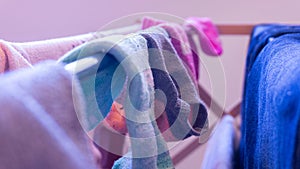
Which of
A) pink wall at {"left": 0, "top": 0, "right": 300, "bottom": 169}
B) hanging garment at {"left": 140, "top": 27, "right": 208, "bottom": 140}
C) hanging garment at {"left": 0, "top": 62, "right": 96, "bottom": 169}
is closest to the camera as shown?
hanging garment at {"left": 0, "top": 62, "right": 96, "bottom": 169}

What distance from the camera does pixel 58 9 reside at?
1275mm

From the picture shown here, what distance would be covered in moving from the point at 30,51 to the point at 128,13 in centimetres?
92

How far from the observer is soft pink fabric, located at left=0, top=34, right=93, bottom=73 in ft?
1.41

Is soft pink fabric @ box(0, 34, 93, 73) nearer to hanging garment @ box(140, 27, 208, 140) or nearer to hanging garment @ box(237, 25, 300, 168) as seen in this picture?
hanging garment @ box(140, 27, 208, 140)

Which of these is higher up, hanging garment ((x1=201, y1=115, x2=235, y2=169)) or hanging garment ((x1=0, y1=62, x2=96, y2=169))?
hanging garment ((x1=0, y1=62, x2=96, y2=169))

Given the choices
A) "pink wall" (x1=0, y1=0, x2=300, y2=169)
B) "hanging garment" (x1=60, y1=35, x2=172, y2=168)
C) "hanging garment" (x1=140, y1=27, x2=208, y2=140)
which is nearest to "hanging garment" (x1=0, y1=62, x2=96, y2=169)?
"hanging garment" (x1=60, y1=35, x2=172, y2=168)

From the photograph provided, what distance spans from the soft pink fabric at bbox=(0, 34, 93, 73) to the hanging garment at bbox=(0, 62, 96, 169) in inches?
6.4

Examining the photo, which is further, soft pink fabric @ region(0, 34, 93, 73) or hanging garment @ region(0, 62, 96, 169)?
soft pink fabric @ region(0, 34, 93, 73)

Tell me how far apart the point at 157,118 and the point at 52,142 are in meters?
0.19

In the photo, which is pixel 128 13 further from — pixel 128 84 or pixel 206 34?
pixel 128 84

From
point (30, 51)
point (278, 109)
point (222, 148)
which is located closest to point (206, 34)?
point (222, 148)

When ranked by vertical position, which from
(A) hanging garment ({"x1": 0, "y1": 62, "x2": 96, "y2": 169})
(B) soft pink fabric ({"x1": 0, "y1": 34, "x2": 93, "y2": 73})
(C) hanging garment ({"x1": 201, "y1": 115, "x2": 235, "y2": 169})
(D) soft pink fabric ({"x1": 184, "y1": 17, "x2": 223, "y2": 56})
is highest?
(A) hanging garment ({"x1": 0, "y1": 62, "x2": 96, "y2": 169})

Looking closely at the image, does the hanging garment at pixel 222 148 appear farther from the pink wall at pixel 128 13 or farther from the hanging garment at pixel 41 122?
the hanging garment at pixel 41 122

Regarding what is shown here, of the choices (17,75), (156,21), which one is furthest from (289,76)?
(156,21)
